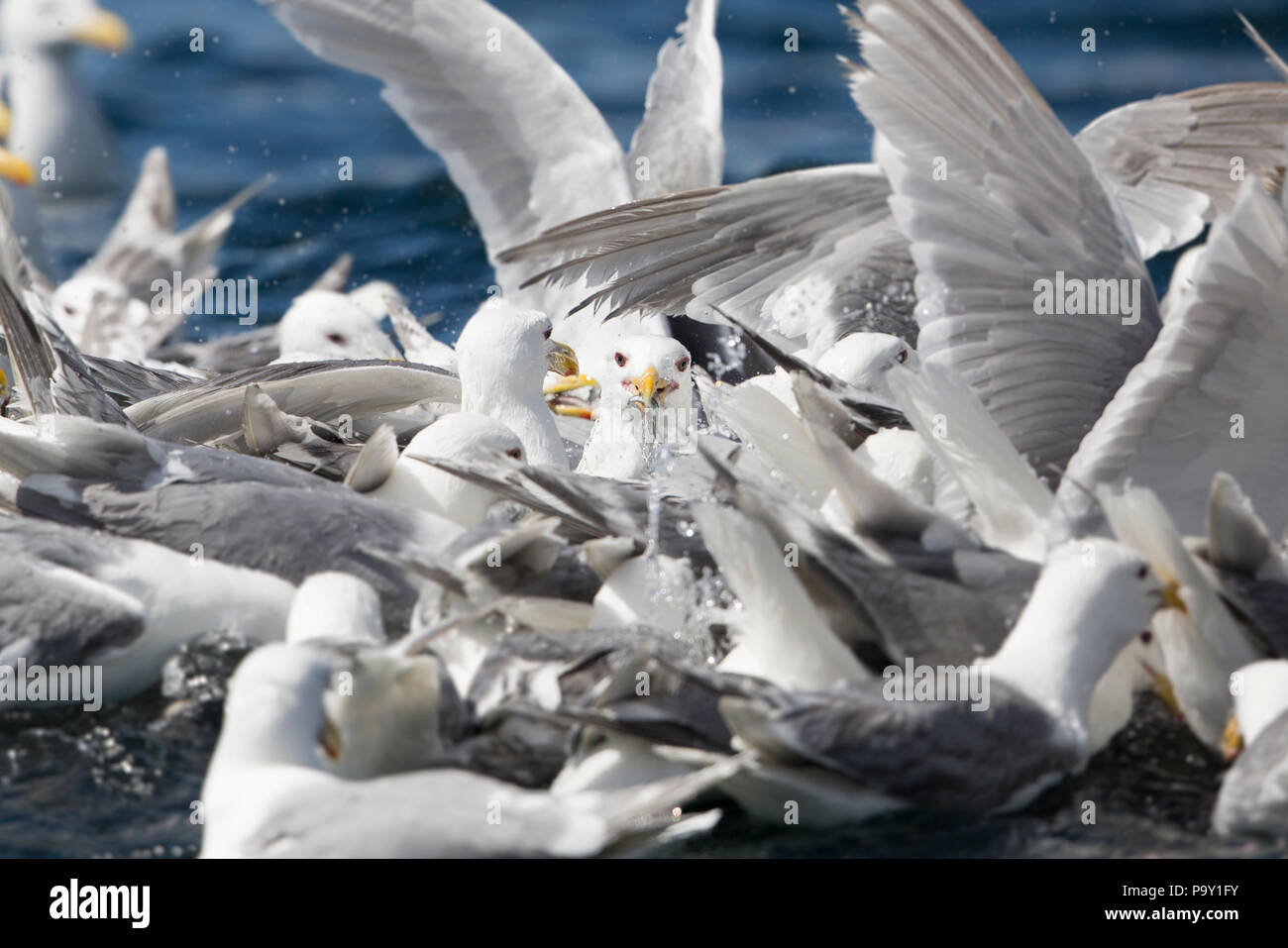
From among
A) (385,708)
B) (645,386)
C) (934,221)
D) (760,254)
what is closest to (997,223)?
(934,221)

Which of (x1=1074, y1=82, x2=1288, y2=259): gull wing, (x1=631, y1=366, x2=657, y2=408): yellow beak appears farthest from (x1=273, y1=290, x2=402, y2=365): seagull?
(x1=1074, y1=82, x2=1288, y2=259): gull wing

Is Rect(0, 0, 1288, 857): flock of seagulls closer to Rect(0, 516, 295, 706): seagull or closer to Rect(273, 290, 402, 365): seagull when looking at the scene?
Rect(0, 516, 295, 706): seagull

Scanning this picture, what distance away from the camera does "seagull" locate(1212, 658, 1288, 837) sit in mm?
3145

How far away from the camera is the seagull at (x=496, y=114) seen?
6551 mm

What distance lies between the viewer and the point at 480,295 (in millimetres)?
9203

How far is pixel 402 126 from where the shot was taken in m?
12.5

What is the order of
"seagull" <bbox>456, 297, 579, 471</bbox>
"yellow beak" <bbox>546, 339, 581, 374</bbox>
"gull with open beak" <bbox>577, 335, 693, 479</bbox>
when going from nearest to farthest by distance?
"seagull" <bbox>456, 297, 579, 471</bbox>, "gull with open beak" <bbox>577, 335, 693, 479</bbox>, "yellow beak" <bbox>546, 339, 581, 374</bbox>

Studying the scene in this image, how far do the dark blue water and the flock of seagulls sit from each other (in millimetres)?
4265

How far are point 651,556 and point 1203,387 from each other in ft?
4.16

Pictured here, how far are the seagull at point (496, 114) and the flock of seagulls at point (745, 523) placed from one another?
121 centimetres

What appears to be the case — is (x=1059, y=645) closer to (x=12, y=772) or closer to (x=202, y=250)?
(x=12, y=772)
